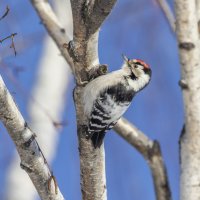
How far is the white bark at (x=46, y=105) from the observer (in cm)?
339

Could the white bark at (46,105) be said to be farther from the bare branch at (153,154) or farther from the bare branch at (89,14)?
the bare branch at (89,14)

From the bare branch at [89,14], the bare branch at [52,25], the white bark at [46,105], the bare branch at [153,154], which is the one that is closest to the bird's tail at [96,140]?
the bare branch at [89,14]

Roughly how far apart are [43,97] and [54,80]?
178mm

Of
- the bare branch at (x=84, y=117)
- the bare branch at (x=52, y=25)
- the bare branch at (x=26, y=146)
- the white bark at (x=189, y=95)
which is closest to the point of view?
the bare branch at (x=26, y=146)

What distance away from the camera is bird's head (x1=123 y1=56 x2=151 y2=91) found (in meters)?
3.01

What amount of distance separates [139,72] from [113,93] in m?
0.31

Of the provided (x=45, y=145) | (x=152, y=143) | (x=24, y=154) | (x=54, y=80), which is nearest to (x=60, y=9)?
(x=54, y=80)

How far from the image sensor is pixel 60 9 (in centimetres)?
420

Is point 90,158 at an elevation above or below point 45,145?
below

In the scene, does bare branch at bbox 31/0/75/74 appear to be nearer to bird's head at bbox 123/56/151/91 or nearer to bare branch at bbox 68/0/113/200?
bird's head at bbox 123/56/151/91

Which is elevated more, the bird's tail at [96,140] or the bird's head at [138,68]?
the bird's head at [138,68]

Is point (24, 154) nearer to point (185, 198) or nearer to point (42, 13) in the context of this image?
point (185, 198)

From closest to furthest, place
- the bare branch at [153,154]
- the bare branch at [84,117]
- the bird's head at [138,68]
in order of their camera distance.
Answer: the bare branch at [84,117]
the bare branch at [153,154]
the bird's head at [138,68]

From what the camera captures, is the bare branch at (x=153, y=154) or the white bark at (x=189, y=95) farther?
the bare branch at (x=153, y=154)
